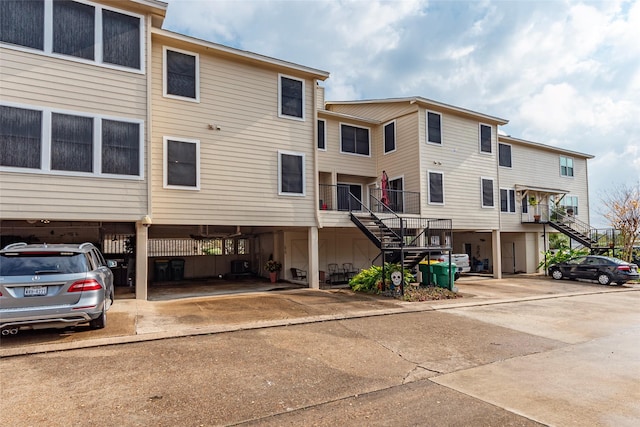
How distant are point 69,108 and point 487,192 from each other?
59.4 feet

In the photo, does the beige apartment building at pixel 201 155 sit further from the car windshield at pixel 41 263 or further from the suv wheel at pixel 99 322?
the car windshield at pixel 41 263

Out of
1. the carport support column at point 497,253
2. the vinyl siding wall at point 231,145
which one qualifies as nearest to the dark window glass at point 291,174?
the vinyl siding wall at point 231,145

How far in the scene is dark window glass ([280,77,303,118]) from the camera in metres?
14.1

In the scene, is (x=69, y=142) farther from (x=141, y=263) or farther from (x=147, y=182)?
(x=141, y=263)

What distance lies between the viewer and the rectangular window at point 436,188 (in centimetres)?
1788

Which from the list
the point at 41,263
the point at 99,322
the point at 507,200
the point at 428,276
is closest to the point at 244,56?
the point at 41,263

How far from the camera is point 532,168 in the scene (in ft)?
80.8

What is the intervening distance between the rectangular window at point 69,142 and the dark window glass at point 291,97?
514 centimetres

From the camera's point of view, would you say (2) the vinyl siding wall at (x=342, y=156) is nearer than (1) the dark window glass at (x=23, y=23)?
No

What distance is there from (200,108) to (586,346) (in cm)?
1180

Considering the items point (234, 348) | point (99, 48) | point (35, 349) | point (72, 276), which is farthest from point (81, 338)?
point (99, 48)

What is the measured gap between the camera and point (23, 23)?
9.71 meters

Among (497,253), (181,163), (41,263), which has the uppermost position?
(181,163)

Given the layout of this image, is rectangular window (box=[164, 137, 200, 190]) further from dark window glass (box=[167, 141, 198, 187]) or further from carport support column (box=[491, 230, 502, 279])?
carport support column (box=[491, 230, 502, 279])
